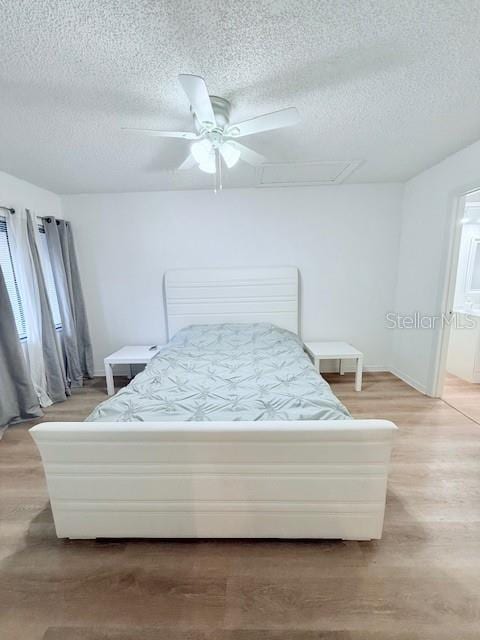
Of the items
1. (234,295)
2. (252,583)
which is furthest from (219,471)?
(234,295)

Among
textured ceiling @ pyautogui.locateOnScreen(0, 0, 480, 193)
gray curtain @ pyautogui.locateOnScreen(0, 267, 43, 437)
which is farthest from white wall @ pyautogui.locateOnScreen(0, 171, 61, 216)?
gray curtain @ pyautogui.locateOnScreen(0, 267, 43, 437)

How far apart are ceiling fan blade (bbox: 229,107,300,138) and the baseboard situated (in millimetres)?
3037

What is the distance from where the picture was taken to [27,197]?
3.02 metres

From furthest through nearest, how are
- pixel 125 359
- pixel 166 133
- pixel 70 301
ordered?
pixel 70 301, pixel 125 359, pixel 166 133

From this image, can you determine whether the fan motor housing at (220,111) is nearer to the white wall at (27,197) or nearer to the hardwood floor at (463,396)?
the white wall at (27,197)

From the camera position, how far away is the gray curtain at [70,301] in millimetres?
3232

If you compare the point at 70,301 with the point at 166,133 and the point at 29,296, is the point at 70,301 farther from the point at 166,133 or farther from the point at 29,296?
the point at 166,133

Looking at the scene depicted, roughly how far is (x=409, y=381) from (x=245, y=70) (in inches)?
136

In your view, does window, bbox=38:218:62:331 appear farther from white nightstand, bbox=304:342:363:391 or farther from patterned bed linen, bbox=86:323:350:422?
white nightstand, bbox=304:342:363:391

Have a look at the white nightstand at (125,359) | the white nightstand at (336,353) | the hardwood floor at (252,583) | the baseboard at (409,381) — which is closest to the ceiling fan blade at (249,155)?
the white nightstand at (336,353)

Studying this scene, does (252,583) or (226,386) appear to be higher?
(226,386)

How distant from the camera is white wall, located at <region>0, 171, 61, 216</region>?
275 centimetres

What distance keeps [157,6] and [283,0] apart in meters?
0.49

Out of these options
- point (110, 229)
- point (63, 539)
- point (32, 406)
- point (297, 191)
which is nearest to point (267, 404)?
point (63, 539)
